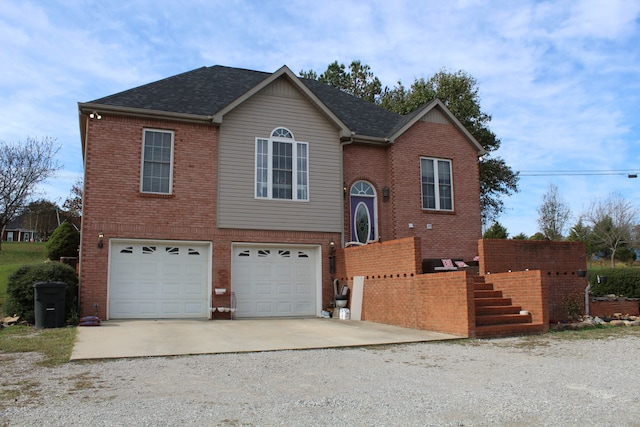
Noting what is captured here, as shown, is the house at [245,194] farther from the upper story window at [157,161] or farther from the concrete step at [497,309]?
the concrete step at [497,309]

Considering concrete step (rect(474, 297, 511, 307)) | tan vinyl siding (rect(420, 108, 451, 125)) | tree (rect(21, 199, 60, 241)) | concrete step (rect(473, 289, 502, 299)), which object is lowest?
concrete step (rect(474, 297, 511, 307))

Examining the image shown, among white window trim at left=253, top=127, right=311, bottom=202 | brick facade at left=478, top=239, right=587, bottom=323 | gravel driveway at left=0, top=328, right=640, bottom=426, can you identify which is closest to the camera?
gravel driveway at left=0, top=328, right=640, bottom=426

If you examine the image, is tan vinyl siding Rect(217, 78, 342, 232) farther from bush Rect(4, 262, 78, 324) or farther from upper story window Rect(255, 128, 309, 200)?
bush Rect(4, 262, 78, 324)

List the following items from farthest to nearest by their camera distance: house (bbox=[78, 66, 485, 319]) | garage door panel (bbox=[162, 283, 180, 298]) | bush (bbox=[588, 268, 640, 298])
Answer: bush (bbox=[588, 268, 640, 298])
garage door panel (bbox=[162, 283, 180, 298])
house (bbox=[78, 66, 485, 319])

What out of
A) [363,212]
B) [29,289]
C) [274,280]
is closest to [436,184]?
[363,212]

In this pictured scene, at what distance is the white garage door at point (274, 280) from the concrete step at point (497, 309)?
5.84 metres

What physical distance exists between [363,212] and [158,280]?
6.77m

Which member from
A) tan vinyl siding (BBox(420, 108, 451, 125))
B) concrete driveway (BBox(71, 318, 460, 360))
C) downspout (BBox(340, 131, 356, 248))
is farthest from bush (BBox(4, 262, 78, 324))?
tan vinyl siding (BBox(420, 108, 451, 125))

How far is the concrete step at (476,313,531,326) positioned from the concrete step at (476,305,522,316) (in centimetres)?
14

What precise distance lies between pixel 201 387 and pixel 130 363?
2049mm

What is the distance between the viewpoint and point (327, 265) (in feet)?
54.5

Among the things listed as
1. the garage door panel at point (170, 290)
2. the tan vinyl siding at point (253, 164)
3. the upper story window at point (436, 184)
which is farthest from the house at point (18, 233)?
the upper story window at point (436, 184)

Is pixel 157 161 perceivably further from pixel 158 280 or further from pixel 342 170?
pixel 342 170

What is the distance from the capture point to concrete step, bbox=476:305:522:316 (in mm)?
11906
